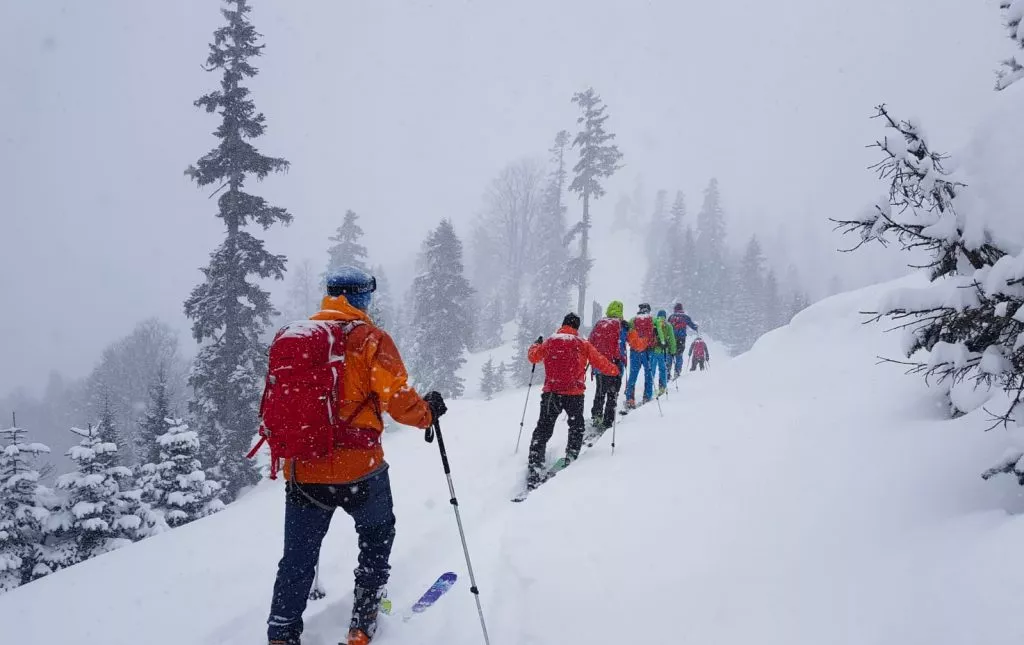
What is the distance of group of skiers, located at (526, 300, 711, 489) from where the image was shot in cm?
729

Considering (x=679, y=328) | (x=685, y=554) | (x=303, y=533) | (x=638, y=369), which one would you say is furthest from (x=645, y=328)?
(x=303, y=533)

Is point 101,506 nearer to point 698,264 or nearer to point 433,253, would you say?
point 433,253

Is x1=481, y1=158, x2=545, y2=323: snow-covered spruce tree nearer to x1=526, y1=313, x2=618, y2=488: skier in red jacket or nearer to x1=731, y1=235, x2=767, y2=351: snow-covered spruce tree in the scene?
x1=731, y1=235, x2=767, y2=351: snow-covered spruce tree

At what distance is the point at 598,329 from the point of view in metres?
9.59

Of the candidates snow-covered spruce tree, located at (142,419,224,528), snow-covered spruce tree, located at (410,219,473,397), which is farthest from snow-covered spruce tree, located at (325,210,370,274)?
snow-covered spruce tree, located at (142,419,224,528)

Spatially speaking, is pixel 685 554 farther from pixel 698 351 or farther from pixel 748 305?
pixel 748 305

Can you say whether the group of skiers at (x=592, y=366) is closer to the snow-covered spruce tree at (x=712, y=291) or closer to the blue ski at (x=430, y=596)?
the blue ski at (x=430, y=596)

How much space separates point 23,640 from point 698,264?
60.4 m

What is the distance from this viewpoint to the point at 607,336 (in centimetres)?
957

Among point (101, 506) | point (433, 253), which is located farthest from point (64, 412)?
point (101, 506)

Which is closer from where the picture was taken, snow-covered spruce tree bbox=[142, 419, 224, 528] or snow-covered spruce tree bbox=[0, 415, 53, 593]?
snow-covered spruce tree bbox=[0, 415, 53, 593]

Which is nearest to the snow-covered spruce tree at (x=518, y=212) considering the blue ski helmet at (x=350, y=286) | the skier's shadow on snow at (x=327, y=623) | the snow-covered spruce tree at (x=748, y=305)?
the snow-covered spruce tree at (x=748, y=305)

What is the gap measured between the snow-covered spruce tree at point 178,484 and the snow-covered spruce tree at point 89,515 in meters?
1.45

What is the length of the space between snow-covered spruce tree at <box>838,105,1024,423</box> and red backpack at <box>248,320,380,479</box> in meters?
3.57
